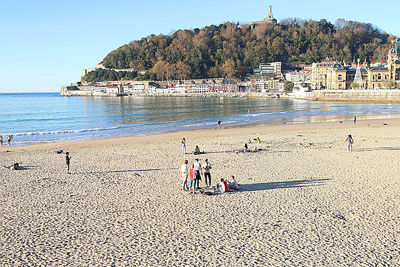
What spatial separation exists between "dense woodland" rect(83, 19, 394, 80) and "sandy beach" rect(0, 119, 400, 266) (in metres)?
131

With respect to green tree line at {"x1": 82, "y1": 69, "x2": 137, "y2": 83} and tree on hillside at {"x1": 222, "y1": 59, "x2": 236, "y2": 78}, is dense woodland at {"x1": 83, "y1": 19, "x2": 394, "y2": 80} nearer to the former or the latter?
tree on hillside at {"x1": 222, "y1": 59, "x2": 236, "y2": 78}

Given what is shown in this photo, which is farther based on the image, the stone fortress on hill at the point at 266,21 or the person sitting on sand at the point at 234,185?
the stone fortress on hill at the point at 266,21

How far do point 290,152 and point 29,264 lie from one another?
42.2 feet

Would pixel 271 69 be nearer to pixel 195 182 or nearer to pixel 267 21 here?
pixel 267 21

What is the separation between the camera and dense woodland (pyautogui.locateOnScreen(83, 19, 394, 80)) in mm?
143125

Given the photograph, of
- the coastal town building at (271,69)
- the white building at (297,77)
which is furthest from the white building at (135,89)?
the white building at (297,77)

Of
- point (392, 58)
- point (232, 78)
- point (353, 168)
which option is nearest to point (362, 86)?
point (392, 58)

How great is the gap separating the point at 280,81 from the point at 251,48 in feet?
121

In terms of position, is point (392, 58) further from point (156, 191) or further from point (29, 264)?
point (29, 264)

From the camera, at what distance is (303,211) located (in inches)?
335

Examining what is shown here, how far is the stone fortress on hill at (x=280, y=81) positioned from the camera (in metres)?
77.6

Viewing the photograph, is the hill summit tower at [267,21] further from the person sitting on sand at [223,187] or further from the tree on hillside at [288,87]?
the person sitting on sand at [223,187]

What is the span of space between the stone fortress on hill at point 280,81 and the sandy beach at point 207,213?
7223 centimetres

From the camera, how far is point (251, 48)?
151500mm
